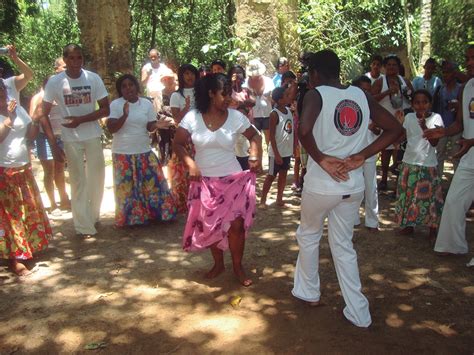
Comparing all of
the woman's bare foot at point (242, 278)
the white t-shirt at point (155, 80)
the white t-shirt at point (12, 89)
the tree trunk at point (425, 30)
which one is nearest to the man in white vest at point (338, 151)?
the woman's bare foot at point (242, 278)

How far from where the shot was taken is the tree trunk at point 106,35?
955 cm

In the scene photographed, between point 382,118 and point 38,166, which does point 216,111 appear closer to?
point 382,118

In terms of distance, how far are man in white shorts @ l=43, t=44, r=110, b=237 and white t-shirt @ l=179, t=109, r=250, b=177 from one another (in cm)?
195

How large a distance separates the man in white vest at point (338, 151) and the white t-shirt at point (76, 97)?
10.3 feet

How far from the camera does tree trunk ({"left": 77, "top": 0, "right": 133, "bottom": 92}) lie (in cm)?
955

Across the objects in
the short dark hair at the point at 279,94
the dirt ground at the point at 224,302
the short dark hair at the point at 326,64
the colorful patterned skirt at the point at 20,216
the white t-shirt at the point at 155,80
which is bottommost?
the dirt ground at the point at 224,302

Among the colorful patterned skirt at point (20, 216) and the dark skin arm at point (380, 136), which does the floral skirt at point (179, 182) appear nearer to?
the colorful patterned skirt at point (20, 216)

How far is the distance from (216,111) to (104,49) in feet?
21.7

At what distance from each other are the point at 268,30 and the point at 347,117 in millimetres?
8013

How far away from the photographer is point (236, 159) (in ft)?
13.8

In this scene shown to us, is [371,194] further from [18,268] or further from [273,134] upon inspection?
[18,268]

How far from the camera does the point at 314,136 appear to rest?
10.7ft

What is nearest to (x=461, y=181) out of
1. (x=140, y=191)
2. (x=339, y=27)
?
(x=140, y=191)

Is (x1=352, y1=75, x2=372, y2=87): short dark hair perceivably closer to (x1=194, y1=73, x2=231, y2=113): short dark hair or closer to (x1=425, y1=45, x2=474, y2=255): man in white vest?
(x1=425, y1=45, x2=474, y2=255): man in white vest
